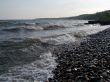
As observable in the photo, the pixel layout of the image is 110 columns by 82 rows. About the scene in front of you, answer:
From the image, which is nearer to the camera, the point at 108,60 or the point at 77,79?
the point at 77,79

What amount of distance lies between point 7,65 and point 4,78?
7.18ft

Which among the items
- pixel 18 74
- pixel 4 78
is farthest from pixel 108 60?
pixel 4 78

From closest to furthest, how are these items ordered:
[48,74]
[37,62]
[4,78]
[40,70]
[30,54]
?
[4,78]
[48,74]
[40,70]
[37,62]
[30,54]

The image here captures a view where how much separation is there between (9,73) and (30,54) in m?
4.29

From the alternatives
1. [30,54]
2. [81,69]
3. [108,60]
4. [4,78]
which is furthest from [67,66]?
[30,54]

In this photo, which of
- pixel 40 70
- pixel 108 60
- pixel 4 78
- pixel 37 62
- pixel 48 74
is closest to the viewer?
pixel 4 78

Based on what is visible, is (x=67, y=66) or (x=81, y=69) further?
(x=67, y=66)

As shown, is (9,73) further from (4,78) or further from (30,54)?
(30,54)

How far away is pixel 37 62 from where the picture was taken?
1061cm

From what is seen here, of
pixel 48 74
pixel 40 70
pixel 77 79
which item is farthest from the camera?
pixel 40 70

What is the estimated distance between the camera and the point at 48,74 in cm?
834

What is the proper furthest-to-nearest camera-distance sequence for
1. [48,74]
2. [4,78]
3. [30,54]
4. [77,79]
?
[30,54], [48,74], [4,78], [77,79]

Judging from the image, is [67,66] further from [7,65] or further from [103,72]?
[7,65]

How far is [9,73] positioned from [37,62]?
2282mm
